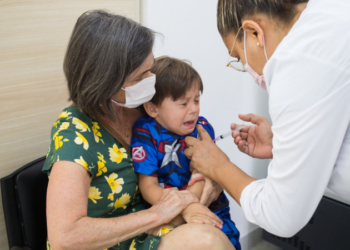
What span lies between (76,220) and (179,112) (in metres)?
0.65

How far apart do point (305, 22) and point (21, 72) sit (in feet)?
3.83

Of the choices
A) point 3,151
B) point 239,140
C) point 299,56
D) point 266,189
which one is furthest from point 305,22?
point 3,151

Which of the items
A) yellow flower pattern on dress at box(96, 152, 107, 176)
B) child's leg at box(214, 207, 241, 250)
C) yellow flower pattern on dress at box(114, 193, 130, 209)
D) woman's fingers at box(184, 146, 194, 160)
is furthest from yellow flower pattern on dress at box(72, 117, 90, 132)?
child's leg at box(214, 207, 241, 250)

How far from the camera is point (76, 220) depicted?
1.03 meters

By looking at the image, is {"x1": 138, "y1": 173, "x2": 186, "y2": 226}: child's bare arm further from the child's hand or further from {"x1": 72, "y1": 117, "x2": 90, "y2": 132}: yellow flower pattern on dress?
{"x1": 72, "y1": 117, "x2": 90, "y2": 132}: yellow flower pattern on dress

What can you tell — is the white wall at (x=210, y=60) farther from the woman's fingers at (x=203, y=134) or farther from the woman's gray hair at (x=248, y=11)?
the woman's gray hair at (x=248, y=11)

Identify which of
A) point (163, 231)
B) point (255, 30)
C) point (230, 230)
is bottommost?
point (230, 230)

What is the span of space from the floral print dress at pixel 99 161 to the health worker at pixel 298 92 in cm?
49

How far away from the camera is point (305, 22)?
2.84 feet

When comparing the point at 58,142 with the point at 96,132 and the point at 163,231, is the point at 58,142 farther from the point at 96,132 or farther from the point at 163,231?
the point at 163,231

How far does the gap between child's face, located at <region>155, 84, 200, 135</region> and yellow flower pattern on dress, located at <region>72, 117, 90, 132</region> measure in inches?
15.2

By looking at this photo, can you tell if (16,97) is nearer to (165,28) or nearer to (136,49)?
(136,49)

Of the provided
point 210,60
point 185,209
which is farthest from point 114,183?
point 210,60

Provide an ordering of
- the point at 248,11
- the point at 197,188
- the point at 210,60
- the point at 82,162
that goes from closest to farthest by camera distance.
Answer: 1. the point at 248,11
2. the point at 82,162
3. the point at 197,188
4. the point at 210,60
